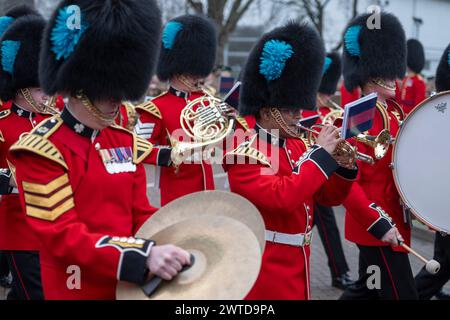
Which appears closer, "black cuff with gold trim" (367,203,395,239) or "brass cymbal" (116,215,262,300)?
"brass cymbal" (116,215,262,300)

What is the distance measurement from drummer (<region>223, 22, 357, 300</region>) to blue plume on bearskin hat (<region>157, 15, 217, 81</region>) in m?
2.16

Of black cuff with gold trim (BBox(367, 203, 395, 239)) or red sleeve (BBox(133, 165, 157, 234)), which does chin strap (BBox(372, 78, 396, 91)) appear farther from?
red sleeve (BBox(133, 165, 157, 234))

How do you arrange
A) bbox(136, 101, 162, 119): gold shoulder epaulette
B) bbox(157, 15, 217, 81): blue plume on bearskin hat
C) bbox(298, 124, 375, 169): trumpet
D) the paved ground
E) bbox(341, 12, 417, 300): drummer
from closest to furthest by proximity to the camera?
bbox(298, 124, 375, 169): trumpet → bbox(341, 12, 417, 300): drummer → bbox(136, 101, 162, 119): gold shoulder epaulette → the paved ground → bbox(157, 15, 217, 81): blue plume on bearskin hat

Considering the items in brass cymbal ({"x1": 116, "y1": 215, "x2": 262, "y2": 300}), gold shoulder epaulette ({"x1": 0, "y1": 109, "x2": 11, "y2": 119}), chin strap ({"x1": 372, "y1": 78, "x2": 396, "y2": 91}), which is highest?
brass cymbal ({"x1": 116, "y1": 215, "x2": 262, "y2": 300})

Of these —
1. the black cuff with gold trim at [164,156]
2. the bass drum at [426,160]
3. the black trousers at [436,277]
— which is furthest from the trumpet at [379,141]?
the black cuff with gold trim at [164,156]

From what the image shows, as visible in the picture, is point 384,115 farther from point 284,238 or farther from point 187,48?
point 187,48

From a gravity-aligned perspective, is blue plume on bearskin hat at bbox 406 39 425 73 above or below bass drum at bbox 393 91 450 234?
below

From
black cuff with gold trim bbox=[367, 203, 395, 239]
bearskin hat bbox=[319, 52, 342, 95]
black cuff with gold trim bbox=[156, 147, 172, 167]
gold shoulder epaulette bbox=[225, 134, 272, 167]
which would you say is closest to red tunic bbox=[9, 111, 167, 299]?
gold shoulder epaulette bbox=[225, 134, 272, 167]

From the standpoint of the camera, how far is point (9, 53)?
14.4 ft

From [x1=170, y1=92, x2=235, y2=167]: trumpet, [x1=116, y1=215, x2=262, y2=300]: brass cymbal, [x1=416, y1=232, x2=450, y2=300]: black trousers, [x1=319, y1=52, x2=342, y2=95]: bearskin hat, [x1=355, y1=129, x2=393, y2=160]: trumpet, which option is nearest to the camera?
[x1=116, y1=215, x2=262, y2=300]: brass cymbal

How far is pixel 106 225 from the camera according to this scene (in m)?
2.53

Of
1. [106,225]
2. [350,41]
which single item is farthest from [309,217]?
[350,41]

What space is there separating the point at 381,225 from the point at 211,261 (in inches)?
69.1

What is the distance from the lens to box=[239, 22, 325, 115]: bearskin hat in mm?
3340
